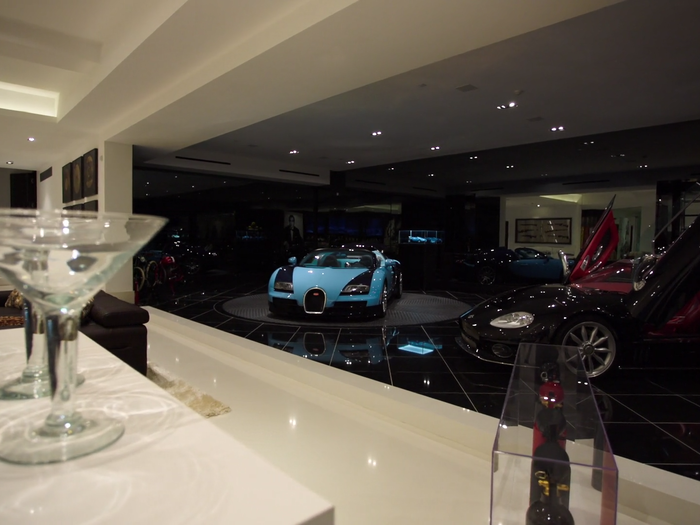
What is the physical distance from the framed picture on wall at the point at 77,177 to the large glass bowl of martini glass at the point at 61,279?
25.8ft

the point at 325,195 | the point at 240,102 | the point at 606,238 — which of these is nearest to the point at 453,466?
the point at 606,238

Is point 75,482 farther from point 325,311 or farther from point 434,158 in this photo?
point 434,158

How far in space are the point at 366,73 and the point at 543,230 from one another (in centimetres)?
643

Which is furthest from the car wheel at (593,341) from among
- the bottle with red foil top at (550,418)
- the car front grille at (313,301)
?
the car front grille at (313,301)

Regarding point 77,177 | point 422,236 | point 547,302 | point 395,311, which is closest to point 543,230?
point 422,236

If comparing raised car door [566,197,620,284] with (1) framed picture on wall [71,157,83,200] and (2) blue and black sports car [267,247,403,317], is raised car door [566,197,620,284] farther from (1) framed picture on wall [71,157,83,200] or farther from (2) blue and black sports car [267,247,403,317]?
(1) framed picture on wall [71,157,83,200]

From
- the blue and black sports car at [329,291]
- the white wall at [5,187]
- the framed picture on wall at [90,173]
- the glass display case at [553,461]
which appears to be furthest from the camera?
the white wall at [5,187]

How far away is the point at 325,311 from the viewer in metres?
5.23

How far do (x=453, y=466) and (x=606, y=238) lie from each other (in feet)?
9.89

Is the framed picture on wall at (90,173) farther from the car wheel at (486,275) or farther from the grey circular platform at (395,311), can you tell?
the car wheel at (486,275)

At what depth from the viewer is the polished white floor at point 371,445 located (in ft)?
5.35

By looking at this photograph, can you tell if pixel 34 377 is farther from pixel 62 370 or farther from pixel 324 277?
pixel 324 277

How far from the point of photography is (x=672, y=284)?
1.57 meters

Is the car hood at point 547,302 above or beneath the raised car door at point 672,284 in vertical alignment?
beneath
